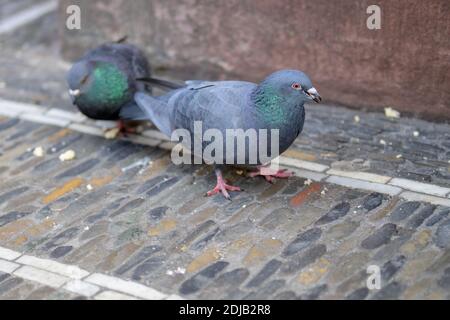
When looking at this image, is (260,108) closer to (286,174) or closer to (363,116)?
(286,174)

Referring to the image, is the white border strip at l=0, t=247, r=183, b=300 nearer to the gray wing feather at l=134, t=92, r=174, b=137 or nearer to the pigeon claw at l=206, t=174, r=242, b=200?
the pigeon claw at l=206, t=174, r=242, b=200

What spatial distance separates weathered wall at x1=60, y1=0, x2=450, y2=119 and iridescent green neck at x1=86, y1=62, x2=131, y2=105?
1.21 meters

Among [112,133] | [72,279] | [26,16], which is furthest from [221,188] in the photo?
[26,16]

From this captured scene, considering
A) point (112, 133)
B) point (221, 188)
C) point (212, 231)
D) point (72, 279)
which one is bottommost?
point (72, 279)

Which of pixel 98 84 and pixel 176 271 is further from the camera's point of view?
pixel 98 84

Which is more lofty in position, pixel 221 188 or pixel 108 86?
pixel 108 86

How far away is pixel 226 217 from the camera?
201 inches

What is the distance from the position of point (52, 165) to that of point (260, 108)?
1.94m

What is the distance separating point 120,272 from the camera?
14.9ft

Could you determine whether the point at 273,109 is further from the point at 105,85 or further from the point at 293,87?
the point at 105,85

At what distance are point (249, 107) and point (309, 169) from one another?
88cm

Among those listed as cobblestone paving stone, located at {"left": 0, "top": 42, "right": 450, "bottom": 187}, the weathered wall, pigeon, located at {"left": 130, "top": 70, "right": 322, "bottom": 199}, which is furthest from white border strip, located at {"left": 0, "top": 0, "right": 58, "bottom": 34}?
pigeon, located at {"left": 130, "top": 70, "right": 322, "bottom": 199}

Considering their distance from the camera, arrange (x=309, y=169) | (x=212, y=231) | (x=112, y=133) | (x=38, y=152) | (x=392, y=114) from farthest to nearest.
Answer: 1. (x=112, y=133)
2. (x=392, y=114)
3. (x=38, y=152)
4. (x=309, y=169)
5. (x=212, y=231)
